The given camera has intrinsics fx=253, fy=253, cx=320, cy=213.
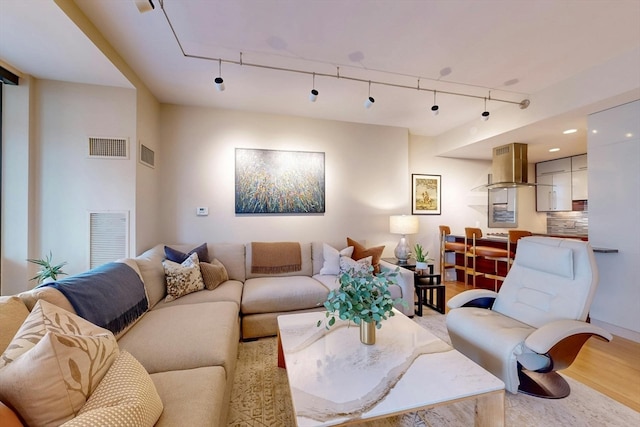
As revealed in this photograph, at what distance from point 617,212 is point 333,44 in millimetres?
3255

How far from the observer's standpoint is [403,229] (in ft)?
11.7

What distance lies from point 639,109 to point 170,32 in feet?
13.8

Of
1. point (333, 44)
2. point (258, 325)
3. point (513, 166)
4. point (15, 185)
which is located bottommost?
point (258, 325)

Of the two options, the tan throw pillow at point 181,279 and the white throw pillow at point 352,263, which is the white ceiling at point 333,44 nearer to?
the tan throw pillow at point 181,279

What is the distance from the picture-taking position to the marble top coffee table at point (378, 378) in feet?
3.28

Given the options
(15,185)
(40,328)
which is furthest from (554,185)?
(15,185)

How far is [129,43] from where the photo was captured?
82.5 inches

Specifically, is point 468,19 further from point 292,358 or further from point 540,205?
point 540,205

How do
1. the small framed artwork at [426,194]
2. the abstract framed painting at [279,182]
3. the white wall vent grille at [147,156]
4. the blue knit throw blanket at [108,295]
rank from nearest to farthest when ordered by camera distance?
1. the blue knit throw blanket at [108,295]
2. the white wall vent grille at [147,156]
3. the abstract framed painting at [279,182]
4. the small framed artwork at [426,194]

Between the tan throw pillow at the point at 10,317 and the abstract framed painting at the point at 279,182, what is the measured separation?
2338 mm

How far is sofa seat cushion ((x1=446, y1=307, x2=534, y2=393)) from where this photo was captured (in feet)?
5.02

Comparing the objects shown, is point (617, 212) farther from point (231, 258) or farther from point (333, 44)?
point (231, 258)

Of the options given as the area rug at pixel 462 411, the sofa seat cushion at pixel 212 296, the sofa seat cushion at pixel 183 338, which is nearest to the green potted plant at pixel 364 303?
the area rug at pixel 462 411

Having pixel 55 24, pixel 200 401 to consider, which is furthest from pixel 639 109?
pixel 55 24
